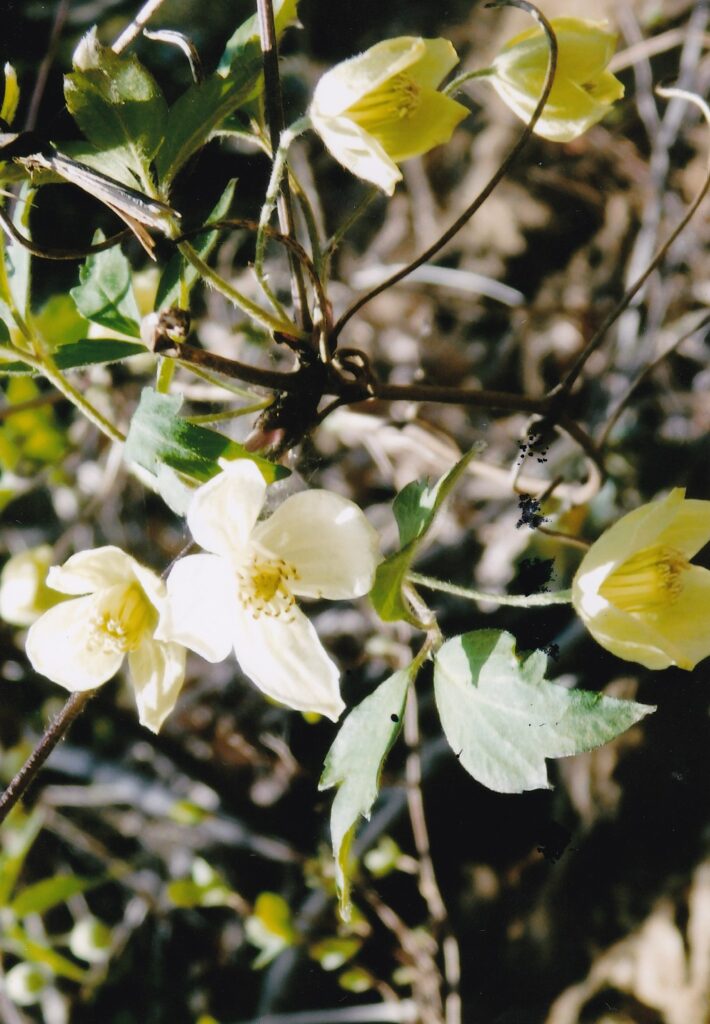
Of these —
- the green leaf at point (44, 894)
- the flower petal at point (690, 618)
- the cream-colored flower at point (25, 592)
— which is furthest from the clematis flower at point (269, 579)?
the green leaf at point (44, 894)

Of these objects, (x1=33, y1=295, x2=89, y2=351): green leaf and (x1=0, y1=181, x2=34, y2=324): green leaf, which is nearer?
(x1=0, y1=181, x2=34, y2=324): green leaf

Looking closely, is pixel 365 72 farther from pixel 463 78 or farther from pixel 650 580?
pixel 650 580

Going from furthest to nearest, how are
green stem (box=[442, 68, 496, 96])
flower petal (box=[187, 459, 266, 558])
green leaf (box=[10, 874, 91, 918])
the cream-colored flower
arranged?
green leaf (box=[10, 874, 91, 918]) → the cream-colored flower → green stem (box=[442, 68, 496, 96]) → flower petal (box=[187, 459, 266, 558])

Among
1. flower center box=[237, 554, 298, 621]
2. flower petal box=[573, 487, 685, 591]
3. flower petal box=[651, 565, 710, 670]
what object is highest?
flower petal box=[573, 487, 685, 591]

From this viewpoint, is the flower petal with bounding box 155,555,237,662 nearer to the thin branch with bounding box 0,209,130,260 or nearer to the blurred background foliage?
the thin branch with bounding box 0,209,130,260

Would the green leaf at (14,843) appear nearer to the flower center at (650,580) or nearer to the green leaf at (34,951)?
the green leaf at (34,951)

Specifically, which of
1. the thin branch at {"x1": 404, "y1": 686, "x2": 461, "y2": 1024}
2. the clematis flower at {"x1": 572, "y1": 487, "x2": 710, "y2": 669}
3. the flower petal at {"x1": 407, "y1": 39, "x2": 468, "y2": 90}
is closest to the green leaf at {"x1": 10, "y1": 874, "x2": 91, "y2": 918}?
the thin branch at {"x1": 404, "y1": 686, "x2": 461, "y2": 1024}

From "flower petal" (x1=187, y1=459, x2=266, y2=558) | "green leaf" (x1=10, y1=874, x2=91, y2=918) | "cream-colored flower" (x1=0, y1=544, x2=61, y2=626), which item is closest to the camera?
"flower petal" (x1=187, y1=459, x2=266, y2=558)
